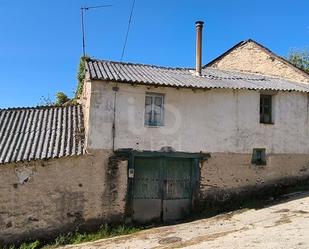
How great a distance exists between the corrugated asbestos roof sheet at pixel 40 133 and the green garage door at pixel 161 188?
2504mm

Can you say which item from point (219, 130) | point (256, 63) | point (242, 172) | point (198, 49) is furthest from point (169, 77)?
point (256, 63)

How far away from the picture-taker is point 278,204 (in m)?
14.1

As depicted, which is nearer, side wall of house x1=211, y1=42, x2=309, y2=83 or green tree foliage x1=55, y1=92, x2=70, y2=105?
side wall of house x1=211, y1=42, x2=309, y2=83

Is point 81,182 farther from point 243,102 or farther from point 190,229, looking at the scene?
point 243,102

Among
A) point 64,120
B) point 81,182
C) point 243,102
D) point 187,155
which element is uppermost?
point 243,102

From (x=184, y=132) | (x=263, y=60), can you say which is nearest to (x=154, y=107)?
(x=184, y=132)

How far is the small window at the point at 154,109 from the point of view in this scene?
14.0m

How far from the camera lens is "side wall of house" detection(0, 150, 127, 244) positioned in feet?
40.5

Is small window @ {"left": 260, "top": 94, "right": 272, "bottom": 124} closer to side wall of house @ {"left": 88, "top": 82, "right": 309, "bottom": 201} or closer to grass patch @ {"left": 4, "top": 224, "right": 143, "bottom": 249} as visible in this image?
side wall of house @ {"left": 88, "top": 82, "right": 309, "bottom": 201}

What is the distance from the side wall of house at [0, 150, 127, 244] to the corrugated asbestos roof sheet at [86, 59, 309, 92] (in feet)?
9.12

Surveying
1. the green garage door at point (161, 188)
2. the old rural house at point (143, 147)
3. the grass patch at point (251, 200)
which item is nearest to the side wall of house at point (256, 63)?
the old rural house at point (143, 147)

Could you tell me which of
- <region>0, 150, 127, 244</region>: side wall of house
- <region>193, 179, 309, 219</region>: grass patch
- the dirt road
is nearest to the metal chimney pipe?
<region>193, 179, 309, 219</region>: grass patch

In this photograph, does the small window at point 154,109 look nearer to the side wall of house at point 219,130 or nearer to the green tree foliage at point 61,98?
the side wall of house at point 219,130

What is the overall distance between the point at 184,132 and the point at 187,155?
850 mm
